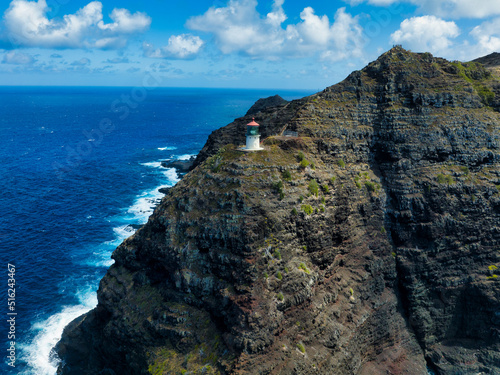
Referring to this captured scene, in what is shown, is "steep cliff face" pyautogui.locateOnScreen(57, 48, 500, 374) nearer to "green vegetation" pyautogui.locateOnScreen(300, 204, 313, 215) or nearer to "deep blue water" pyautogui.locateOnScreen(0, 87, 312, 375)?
"green vegetation" pyautogui.locateOnScreen(300, 204, 313, 215)

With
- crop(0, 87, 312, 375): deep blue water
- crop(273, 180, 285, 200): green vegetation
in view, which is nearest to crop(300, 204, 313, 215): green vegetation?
crop(273, 180, 285, 200): green vegetation

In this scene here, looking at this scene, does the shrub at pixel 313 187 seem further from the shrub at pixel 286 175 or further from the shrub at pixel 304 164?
the shrub at pixel 286 175

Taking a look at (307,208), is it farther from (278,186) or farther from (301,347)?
(301,347)

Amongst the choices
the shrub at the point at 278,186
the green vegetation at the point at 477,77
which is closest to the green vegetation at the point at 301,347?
the shrub at the point at 278,186

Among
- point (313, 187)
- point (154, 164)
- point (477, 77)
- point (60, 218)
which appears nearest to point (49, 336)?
point (60, 218)

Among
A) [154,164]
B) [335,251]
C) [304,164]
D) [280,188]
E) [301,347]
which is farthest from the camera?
[154,164]

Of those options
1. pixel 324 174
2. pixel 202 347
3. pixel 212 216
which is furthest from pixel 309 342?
pixel 324 174

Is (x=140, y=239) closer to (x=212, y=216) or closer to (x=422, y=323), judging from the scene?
(x=212, y=216)

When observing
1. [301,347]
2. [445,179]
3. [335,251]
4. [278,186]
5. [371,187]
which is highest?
[445,179]

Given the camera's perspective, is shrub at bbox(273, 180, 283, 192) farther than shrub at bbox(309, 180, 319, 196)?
No
